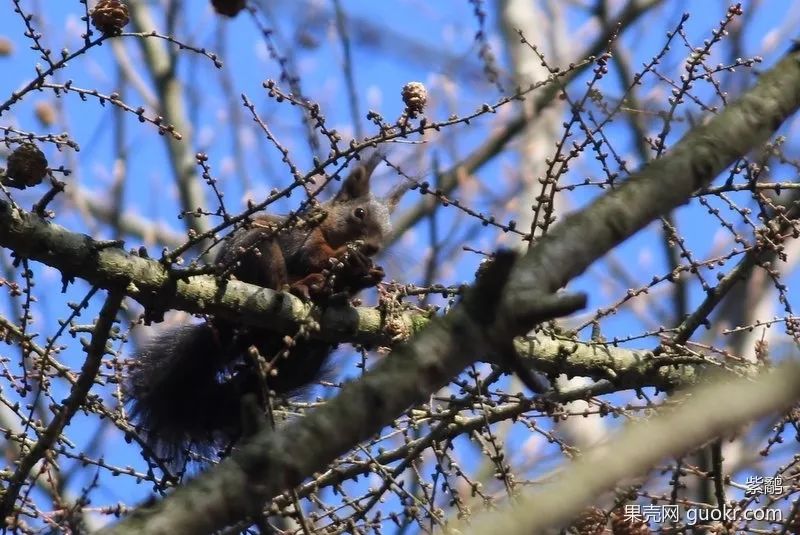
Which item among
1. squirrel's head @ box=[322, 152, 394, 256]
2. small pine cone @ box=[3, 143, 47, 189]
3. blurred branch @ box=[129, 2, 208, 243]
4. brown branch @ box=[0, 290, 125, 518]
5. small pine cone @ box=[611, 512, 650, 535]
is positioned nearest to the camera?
brown branch @ box=[0, 290, 125, 518]

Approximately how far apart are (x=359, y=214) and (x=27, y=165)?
1.82 metres

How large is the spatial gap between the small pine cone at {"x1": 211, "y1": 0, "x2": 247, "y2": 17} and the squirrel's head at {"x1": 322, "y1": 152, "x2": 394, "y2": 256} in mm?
848

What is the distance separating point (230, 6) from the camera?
151 inches

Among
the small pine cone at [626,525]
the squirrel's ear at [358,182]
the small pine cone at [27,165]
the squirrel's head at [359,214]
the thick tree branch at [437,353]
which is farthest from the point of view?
the squirrel's ear at [358,182]

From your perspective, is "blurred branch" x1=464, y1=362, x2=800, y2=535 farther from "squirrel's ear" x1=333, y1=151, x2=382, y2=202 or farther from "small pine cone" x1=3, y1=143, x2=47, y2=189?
"squirrel's ear" x1=333, y1=151, x2=382, y2=202

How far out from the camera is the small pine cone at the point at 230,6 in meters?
3.84

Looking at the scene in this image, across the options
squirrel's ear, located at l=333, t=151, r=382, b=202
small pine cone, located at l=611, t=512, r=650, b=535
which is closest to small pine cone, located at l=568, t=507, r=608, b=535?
small pine cone, located at l=611, t=512, r=650, b=535

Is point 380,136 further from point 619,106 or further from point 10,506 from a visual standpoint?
point 10,506

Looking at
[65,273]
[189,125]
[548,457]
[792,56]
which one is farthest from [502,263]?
[189,125]

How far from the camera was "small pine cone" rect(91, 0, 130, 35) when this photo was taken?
113 inches

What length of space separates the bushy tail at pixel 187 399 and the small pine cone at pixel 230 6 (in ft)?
3.39

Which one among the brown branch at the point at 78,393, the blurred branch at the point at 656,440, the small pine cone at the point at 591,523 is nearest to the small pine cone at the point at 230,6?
the brown branch at the point at 78,393

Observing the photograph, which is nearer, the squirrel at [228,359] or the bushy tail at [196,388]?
the squirrel at [228,359]

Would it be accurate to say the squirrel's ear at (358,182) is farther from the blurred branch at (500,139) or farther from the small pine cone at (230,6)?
the blurred branch at (500,139)
